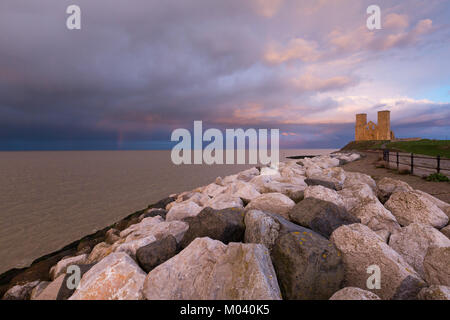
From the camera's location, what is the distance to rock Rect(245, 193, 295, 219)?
4.49 m

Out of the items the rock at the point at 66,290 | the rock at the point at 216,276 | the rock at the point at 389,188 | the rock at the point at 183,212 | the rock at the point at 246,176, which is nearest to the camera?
the rock at the point at 216,276

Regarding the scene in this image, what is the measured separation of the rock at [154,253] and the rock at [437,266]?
4.09 m

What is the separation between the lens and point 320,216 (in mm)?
3676

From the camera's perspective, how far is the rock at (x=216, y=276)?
230 cm

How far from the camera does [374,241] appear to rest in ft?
9.57

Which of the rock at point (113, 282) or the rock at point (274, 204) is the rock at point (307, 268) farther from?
the rock at point (113, 282)

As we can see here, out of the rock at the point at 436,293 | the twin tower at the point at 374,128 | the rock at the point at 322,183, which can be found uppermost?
the twin tower at the point at 374,128

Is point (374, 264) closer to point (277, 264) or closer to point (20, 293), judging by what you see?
point (277, 264)

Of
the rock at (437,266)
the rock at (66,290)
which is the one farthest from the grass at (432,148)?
the rock at (66,290)

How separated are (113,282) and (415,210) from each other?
6173 mm

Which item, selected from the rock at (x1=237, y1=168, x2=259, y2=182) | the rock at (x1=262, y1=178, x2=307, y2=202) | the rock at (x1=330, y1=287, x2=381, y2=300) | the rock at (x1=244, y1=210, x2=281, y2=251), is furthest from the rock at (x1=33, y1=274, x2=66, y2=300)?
the rock at (x1=237, y1=168, x2=259, y2=182)
